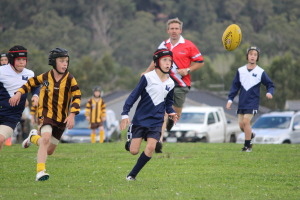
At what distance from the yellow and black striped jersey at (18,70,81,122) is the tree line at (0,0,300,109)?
3041 inches

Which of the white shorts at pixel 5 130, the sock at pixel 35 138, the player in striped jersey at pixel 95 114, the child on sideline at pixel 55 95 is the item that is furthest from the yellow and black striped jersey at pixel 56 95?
the player in striped jersey at pixel 95 114

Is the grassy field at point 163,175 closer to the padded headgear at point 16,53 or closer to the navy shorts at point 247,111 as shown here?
the navy shorts at point 247,111

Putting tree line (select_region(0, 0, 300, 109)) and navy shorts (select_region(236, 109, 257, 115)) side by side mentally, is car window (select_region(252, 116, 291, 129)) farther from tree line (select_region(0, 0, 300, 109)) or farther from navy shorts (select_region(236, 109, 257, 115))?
tree line (select_region(0, 0, 300, 109))

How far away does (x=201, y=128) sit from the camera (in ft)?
86.0

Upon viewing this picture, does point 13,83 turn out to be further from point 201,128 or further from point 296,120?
point 296,120

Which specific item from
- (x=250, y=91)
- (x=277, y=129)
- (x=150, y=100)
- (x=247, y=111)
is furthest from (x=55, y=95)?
(x=277, y=129)

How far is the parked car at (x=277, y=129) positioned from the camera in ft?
78.4

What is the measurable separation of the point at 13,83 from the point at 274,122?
15160 mm

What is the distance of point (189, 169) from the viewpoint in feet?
39.3

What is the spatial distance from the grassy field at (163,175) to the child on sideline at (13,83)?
0.92 metres

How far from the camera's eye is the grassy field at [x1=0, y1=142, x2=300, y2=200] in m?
9.38

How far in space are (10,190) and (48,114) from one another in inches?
57.3

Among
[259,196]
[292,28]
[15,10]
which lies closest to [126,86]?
[15,10]

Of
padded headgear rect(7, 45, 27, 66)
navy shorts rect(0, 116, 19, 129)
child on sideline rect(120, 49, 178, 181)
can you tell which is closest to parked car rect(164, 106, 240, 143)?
padded headgear rect(7, 45, 27, 66)
